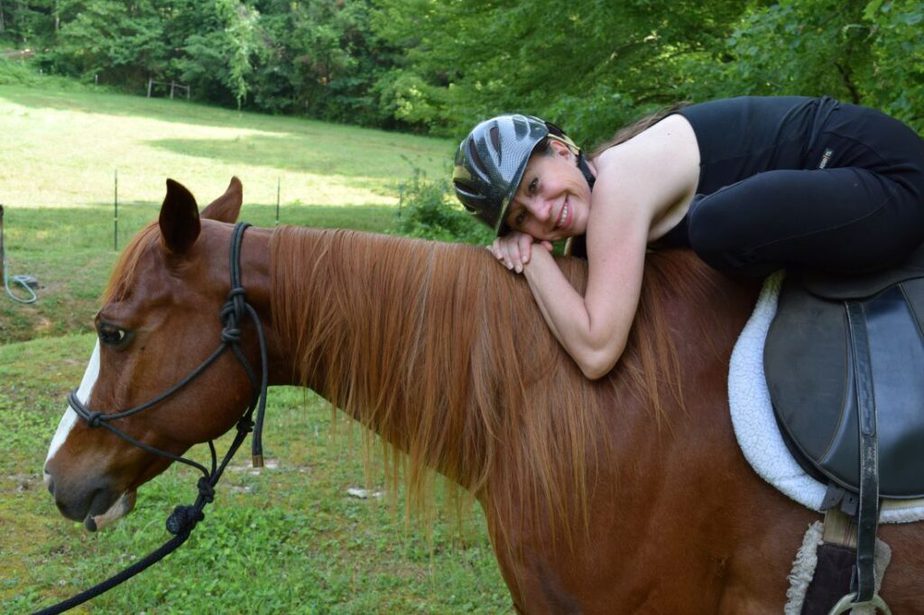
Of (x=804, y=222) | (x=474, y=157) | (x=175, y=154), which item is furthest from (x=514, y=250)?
(x=175, y=154)

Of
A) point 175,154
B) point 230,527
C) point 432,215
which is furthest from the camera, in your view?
point 175,154

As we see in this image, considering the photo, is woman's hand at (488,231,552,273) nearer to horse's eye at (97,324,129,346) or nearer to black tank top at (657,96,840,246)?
black tank top at (657,96,840,246)

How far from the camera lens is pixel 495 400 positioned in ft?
6.51

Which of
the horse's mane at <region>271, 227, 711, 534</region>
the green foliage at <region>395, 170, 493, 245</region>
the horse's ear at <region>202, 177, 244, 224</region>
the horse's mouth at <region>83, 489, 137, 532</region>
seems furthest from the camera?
the green foliage at <region>395, 170, 493, 245</region>

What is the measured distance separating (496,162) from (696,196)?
1.62ft

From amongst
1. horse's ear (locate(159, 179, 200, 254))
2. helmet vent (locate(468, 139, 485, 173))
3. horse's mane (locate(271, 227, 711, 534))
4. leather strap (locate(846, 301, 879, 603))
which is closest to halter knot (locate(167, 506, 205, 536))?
horse's mane (locate(271, 227, 711, 534))

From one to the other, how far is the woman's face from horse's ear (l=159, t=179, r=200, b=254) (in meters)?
0.78

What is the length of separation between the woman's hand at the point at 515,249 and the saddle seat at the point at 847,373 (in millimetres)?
597

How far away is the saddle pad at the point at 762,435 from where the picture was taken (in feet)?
5.61

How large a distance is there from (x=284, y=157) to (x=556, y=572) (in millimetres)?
27411

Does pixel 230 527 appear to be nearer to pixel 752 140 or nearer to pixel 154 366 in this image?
pixel 154 366

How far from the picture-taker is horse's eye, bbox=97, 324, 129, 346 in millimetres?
1999

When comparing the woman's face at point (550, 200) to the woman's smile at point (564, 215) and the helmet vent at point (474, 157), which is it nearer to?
the woman's smile at point (564, 215)

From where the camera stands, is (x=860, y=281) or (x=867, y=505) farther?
(x=860, y=281)
